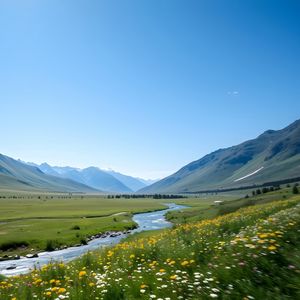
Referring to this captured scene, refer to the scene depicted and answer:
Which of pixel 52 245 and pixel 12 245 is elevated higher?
pixel 12 245

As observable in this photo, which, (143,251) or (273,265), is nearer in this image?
(273,265)

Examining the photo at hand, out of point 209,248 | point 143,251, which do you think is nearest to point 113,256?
point 143,251

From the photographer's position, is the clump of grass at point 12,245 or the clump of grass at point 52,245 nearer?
the clump of grass at point 52,245

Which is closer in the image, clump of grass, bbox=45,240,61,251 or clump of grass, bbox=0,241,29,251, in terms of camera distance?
clump of grass, bbox=45,240,61,251

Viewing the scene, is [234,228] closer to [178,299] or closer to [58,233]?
[178,299]

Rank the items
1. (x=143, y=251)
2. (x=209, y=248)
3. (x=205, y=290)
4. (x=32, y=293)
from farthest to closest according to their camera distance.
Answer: (x=143, y=251) < (x=209, y=248) < (x=32, y=293) < (x=205, y=290)

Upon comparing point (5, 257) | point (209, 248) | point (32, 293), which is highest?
point (209, 248)

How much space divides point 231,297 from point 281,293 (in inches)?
28.3

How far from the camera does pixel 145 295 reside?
595 centimetres

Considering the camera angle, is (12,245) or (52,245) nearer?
(52,245)

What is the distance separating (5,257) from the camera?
45969 mm

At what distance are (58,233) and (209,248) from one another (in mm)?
60243

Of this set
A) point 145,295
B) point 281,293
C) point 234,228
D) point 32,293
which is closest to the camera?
point 281,293

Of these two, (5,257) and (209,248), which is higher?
(209,248)
